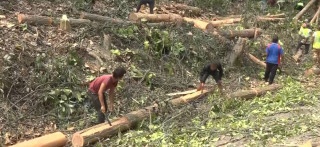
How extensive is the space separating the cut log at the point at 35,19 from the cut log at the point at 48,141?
4.33m

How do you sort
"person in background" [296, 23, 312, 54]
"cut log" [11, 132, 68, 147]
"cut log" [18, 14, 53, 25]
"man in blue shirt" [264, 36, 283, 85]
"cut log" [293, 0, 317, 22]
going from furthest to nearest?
"cut log" [293, 0, 317, 22] → "person in background" [296, 23, 312, 54] → "man in blue shirt" [264, 36, 283, 85] → "cut log" [18, 14, 53, 25] → "cut log" [11, 132, 68, 147]

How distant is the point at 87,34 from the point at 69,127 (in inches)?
128

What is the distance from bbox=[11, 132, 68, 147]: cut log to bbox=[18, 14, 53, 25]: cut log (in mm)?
4334

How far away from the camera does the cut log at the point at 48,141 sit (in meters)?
5.96

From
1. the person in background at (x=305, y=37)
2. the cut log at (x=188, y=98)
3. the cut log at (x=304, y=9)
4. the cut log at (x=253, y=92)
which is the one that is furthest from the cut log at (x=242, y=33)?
the cut log at (x=304, y=9)

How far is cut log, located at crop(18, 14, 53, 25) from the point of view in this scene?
372 inches

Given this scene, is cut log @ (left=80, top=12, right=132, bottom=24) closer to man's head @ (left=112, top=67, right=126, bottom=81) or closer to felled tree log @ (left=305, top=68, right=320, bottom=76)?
man's head @ (left=112, top=67, right=126, bottom=81)

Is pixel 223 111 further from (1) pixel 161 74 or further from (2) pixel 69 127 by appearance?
(2) pixel 69 127

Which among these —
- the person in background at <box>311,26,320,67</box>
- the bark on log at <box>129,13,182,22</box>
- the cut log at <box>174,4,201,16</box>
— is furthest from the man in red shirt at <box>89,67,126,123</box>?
the cut log at <box>174,4,201,16</box>

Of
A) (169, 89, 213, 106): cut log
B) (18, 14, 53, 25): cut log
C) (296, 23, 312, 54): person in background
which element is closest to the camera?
(169, 89, 213, 106): cut log

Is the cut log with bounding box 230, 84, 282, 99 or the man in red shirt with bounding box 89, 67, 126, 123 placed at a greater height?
the man in red shirt with bounding box 89, 67, 126, 123

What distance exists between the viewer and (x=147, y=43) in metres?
9.96

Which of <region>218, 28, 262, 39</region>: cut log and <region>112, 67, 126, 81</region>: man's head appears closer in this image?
<region>112, 67, 126, 81</region>: man's head

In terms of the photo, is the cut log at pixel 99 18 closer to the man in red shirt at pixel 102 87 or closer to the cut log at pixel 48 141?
the man in red shirt at pixel 102 87
